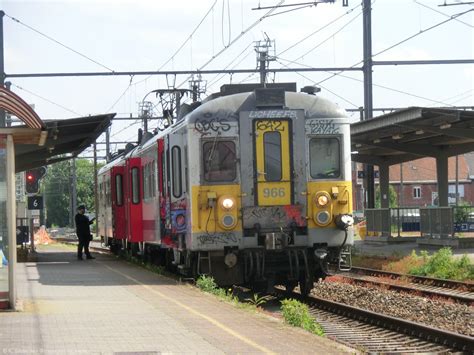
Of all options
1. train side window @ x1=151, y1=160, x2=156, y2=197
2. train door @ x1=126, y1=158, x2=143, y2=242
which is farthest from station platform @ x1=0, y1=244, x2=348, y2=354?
train door @ x1=126, y1=158, x2=143, y2=242

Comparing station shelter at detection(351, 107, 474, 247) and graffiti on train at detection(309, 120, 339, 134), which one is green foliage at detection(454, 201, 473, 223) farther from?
graffiti on train at detection(309, 120, 339, 134)

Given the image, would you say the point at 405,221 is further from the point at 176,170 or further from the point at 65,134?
the point at 176,170

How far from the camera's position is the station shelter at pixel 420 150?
23.2 m

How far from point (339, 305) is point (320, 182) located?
2.09 metres

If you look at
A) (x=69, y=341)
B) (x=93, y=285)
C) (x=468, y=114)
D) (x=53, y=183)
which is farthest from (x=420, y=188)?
(x=69, y=341)

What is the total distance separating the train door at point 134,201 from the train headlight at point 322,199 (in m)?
6.95

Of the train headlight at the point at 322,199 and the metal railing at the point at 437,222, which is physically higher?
the train headlight at the point at 322,199

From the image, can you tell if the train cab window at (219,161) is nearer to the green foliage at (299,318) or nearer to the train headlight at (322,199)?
the train headlight at (322,199)

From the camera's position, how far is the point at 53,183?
123 metres

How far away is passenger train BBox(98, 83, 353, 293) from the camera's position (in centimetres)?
1457

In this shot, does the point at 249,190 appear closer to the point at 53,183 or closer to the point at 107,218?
the point at 107,218

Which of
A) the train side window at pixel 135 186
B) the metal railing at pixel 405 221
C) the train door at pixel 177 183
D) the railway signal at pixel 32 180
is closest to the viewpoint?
the train door at pixel 177 183

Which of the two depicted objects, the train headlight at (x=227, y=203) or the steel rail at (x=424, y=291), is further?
the steel rail at (x=424, y=291)

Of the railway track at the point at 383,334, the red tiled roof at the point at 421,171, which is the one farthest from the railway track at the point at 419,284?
the red tiled roof at the point at 421,171
